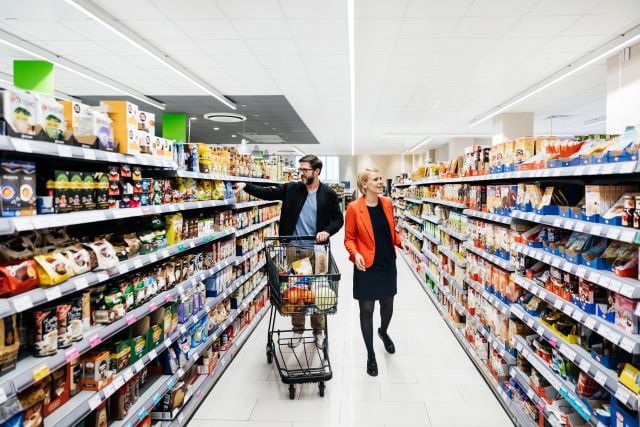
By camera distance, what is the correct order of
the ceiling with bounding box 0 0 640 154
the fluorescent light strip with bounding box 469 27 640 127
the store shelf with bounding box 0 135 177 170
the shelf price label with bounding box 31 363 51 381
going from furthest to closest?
the fluorescent light strip with bounding box 469 27 640 127 → the ceiling with bounding box 0 0 640 154 → the shelf price label with bounding box 31 363 51 381 → the store shelf with bounding box 0 135 177 170

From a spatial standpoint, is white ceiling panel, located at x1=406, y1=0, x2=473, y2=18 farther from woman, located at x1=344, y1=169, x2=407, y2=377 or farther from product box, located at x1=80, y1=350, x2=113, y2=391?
product box, located at x1=80, y1=350, x2=113, y2=391

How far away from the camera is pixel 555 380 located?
2379 mm

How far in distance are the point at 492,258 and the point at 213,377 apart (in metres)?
2.60

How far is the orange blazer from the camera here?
3.55m

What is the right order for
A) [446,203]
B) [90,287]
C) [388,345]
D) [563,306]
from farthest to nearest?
[446,203] → [388,345] → [563,306] → [90,287]

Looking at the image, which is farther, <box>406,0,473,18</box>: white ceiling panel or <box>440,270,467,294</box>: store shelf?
<box>406,0,473,18</box>: white ceiling panel

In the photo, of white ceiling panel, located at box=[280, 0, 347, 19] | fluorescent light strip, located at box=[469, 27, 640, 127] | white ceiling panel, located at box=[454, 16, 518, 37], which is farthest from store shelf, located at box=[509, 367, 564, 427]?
fluorescent light strip, located at box=[469, 27, 640, 127]

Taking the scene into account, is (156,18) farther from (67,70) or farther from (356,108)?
(356,108)

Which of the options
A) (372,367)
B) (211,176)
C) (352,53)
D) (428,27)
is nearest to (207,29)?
(352,53)

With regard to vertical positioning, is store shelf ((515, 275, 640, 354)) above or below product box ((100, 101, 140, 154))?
below

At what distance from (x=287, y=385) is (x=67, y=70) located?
7484 millimetres

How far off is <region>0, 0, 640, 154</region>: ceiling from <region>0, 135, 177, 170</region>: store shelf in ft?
10.8

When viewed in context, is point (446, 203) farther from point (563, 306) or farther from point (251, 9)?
point (251, 9)

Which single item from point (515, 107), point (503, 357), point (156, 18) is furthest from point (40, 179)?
point (515, 107)
